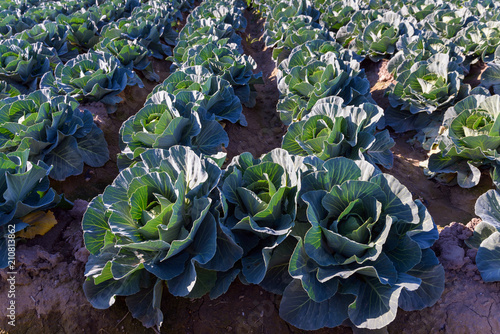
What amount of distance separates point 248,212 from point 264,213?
11.0 inches

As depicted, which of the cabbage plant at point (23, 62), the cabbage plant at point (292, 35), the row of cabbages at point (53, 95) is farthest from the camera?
the cabbage plant at point (292, 35)

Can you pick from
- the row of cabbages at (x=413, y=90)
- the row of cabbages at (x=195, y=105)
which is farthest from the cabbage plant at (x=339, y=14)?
the row of cabbages at (x=195, y=105)

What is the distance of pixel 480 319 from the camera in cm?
244

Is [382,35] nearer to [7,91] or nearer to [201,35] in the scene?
[201,35]

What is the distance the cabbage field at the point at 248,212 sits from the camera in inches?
91.8

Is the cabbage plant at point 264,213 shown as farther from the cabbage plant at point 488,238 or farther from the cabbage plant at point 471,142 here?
the cabbage plant at point 471,142

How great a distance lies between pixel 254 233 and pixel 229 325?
0.74 metres

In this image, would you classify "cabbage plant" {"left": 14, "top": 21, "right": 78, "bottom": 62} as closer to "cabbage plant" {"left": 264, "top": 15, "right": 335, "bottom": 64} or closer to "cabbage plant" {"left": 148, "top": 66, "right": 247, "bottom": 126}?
"cabbage plant" {"left": 148, "top": 66, "right": 247, "bottom": 126}

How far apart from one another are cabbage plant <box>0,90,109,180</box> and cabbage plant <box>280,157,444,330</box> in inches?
116

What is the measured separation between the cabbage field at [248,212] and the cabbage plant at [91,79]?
0.03m

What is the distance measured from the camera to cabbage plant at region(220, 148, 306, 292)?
2426 millimetres

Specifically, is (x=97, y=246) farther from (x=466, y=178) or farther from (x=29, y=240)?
(x=466, y=178)

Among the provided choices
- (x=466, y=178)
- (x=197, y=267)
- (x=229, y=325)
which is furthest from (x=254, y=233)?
(x=466, y=178)

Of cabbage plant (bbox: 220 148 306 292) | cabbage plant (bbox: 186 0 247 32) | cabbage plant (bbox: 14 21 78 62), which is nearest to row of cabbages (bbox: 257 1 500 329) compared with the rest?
cabbage plant (bbox: 220 148 306 292)
